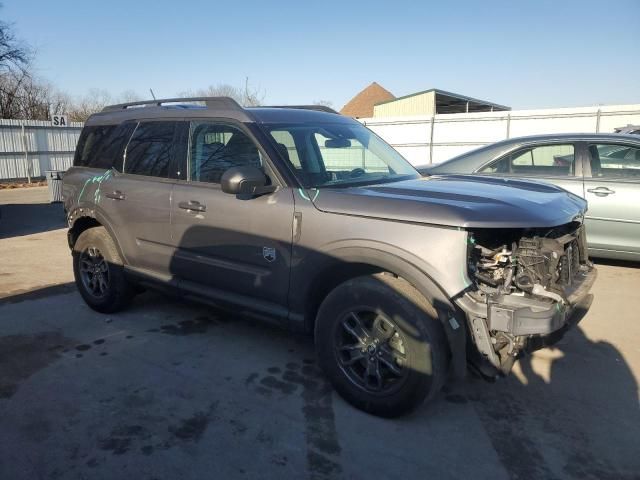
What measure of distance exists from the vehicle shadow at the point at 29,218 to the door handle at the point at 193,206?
681cm

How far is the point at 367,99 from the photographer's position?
5388 cm

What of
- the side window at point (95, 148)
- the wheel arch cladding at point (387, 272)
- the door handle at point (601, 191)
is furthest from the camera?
the door handle at point (601, 191)

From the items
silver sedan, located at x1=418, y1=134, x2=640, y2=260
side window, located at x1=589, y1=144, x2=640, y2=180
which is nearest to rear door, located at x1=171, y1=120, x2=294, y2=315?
silver sedan, located at x1=418, y1=134, x2=640, y2=260

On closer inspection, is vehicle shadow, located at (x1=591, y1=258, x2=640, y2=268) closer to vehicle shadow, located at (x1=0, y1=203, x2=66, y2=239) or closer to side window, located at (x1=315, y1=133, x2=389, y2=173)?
side window, located at (x1=315, y1=133, x2=389, y2=173)

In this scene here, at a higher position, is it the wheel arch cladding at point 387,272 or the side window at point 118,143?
the side window at point 118,143

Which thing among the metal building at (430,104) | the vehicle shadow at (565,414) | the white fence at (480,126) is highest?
the metal building at (430,104)

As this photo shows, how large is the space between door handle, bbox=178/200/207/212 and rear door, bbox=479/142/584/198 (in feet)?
13.2

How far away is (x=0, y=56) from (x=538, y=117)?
2650 centimetres

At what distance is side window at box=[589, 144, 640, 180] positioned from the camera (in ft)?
19.3

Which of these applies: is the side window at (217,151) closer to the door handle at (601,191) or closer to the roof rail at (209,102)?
the roof rail at (209,102)

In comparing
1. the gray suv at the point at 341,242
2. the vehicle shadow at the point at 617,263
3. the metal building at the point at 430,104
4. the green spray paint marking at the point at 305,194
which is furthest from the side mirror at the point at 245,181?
the metal building at the point at 430,104

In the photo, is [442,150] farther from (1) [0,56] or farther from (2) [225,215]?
(1) [0,56]

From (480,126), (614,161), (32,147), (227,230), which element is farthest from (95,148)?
(32,147)

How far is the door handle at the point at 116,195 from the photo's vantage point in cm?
450
